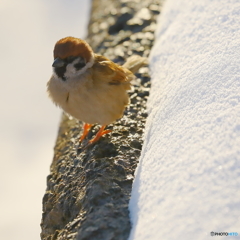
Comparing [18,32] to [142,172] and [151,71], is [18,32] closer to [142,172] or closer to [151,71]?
[151,71]

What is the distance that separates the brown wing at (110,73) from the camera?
3.13 meters

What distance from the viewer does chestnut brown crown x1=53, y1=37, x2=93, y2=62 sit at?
115 inches

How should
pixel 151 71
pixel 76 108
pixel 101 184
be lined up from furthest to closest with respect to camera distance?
pixel 151 71, pixel 76 108, pixel 101 184

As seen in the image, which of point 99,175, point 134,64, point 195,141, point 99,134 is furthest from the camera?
point 134,64

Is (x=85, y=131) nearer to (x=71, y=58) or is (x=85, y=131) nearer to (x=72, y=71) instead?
(x=72, y=71)

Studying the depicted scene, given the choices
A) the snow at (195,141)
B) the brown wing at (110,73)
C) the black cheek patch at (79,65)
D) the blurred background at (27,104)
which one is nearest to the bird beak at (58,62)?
the black cheek patch at (79,65)

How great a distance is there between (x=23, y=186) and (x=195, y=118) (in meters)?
3.35

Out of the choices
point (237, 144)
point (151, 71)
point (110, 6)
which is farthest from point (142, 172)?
point (110, 6)

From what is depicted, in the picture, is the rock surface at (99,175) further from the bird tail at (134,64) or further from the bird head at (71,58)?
the bird head at (71,58)

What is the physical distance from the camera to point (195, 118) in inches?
94.6

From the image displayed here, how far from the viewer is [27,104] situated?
6504 mm

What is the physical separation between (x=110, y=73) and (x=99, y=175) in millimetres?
1000

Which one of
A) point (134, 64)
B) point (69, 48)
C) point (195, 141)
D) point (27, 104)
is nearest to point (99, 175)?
point (195, 141)

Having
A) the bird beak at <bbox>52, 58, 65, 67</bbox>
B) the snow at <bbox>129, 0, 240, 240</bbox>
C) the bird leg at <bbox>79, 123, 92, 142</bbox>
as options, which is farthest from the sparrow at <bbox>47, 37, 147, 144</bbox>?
the snow at <bbox>129, 0, 240, 240</bbox>
